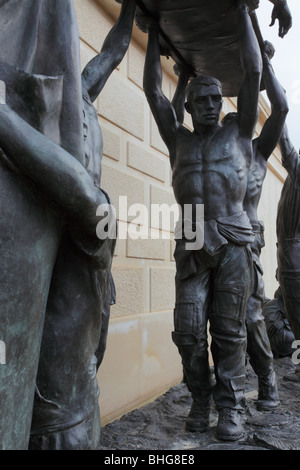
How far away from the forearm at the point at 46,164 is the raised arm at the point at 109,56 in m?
0.69

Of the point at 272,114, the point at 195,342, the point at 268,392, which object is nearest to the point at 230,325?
the point at 195,342

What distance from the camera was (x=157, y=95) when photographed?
2578 mm

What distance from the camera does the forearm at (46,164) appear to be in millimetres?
1154

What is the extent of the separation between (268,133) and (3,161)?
1959mm

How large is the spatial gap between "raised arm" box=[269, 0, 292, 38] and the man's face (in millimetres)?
715

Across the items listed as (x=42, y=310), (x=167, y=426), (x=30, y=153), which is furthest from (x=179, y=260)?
(x=30, y=153)

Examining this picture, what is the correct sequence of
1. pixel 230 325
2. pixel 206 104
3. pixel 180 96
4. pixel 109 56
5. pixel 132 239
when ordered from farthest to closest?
pixel 132 239 → pixel 180 96 → pixel 206 104 → pixel 230 325 → pixel 109 56

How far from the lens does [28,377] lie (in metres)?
1.22

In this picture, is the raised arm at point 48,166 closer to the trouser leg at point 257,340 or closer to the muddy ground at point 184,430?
the muddy ground at point 184,430

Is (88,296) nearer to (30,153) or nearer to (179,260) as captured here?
(30,153)

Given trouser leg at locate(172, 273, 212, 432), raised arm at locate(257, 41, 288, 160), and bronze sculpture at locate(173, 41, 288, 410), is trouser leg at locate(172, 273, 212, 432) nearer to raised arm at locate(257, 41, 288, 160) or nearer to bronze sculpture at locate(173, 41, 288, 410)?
bronze sculpture at locate(173, 41, 288, 410)

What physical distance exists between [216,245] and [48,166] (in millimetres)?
1257

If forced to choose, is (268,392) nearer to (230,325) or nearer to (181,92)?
(230,325)

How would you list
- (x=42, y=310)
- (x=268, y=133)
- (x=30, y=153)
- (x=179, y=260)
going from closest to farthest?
(x=30, y=153), (x=42, y=310), (x=179, y=260), (x=268, y=133)
